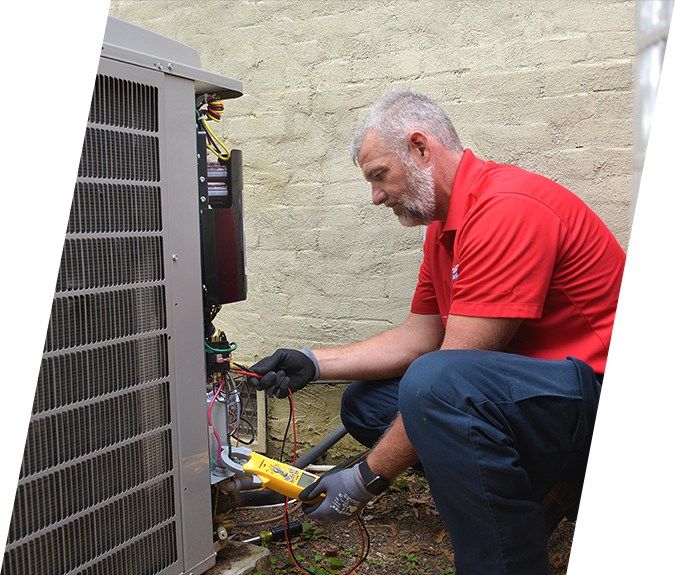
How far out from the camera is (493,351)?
5.88 feet

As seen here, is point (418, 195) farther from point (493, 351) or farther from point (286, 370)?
point (286, 370)

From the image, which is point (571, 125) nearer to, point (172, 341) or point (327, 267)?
point (327, 267)

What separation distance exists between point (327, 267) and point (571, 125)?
1.05 meters

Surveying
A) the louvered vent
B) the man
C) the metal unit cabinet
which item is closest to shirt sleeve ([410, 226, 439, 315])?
the man

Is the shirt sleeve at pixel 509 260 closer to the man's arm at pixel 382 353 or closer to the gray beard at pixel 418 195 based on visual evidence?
the gray beard at pixel 418 195

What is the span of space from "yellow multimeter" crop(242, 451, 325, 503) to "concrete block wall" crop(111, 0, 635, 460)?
2.93 feet

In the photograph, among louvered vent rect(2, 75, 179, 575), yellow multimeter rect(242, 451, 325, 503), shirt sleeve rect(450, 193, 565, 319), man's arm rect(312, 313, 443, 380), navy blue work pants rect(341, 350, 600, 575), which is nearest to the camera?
louvered vent rect(2, 75, 179, 575)

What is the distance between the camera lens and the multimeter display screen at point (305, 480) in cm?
203

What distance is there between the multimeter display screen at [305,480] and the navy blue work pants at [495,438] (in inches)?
17.2

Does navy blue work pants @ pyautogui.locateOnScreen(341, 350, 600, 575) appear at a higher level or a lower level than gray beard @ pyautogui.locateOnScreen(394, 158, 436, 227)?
lower

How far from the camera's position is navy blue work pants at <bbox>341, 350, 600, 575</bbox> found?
165 cm

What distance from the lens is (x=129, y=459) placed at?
168 centimetres

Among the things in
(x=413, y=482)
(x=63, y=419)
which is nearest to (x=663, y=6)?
(x=63, y=419)

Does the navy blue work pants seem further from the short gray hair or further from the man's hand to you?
the short gray hair
